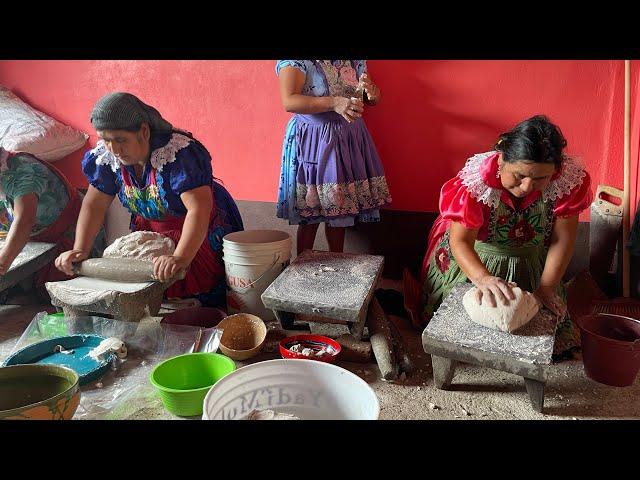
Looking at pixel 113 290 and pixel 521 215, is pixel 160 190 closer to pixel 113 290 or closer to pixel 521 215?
pixel 113 290

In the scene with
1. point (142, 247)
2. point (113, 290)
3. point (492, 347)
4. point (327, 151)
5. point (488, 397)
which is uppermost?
point (327, 151)

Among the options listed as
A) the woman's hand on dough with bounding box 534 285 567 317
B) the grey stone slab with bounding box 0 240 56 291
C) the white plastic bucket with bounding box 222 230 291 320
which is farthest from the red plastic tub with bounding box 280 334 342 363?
the grey stone slab with bounding box 0 240 56 291

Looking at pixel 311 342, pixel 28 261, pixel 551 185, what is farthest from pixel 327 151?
pixel 28 261

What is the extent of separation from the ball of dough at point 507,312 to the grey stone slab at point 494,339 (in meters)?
0.02

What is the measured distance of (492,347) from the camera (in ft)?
6.23

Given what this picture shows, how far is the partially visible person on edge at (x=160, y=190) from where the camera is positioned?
2.42m

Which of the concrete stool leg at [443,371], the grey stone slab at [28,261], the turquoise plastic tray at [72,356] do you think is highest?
the grey stone slab at [28,261]

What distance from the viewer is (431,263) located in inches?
107

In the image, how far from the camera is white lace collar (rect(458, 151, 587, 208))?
2.17 meters

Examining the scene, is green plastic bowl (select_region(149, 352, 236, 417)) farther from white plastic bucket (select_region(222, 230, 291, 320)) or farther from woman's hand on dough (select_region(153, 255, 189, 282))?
A: white plastic bucket (select_region(222, 230, 291, 320))

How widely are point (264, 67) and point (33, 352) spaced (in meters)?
2.13

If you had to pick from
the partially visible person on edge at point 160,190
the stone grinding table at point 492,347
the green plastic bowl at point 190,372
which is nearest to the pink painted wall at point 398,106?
the partially visible person on edge at point 160,190

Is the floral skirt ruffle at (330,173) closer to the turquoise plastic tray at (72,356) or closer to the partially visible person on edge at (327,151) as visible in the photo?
the partially visible person on edge at (327,151)

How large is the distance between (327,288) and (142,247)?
0.96m
